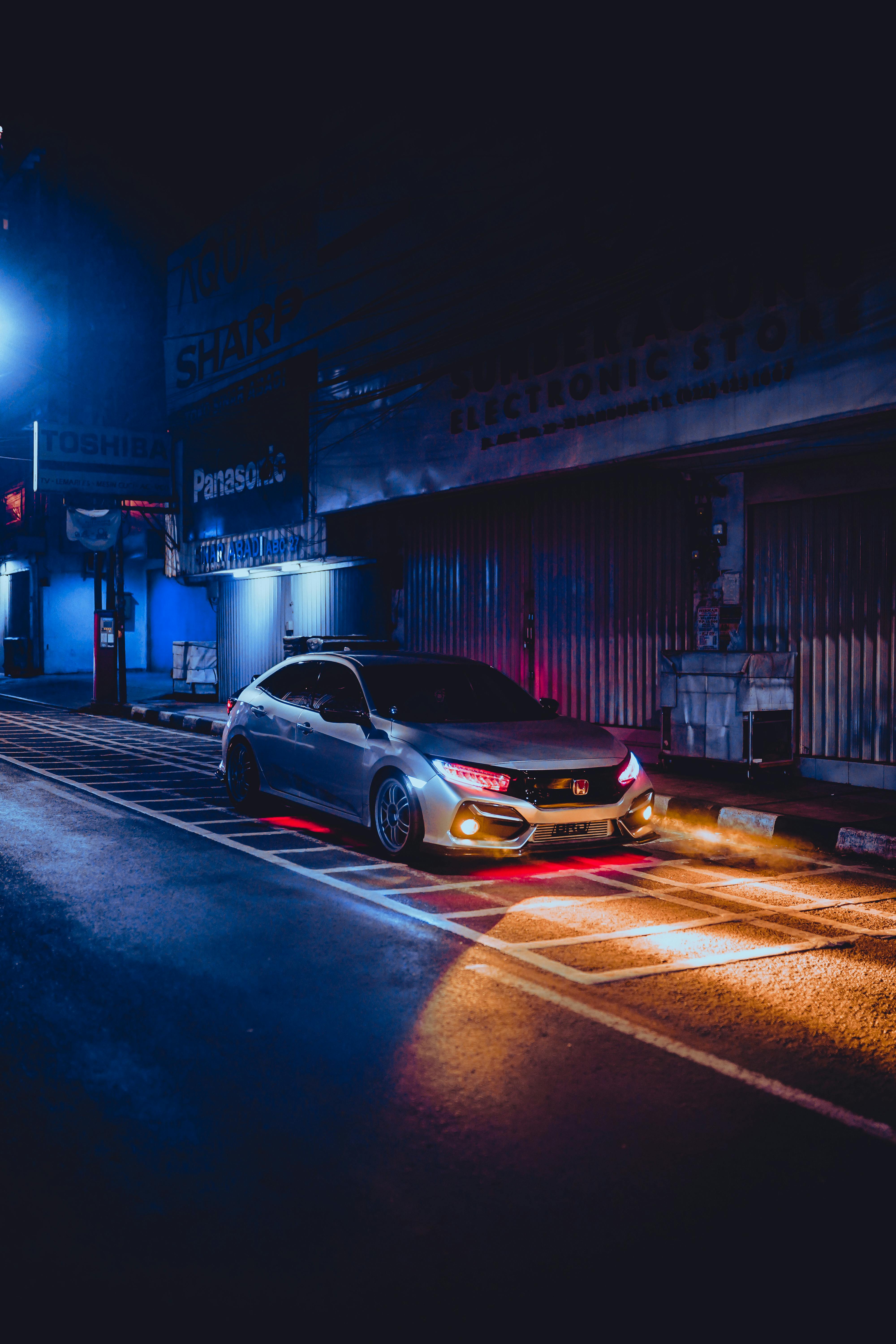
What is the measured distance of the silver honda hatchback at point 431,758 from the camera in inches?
290

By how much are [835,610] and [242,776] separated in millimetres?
6651

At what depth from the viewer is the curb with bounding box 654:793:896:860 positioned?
8781mm

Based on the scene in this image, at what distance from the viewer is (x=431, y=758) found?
754 cm

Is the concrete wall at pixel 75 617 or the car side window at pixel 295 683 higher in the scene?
the concrete wall at pixel 75 617

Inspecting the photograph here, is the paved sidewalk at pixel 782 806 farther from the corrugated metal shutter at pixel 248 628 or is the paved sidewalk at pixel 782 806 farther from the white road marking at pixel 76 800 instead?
the corrugated metal shutter at pixel 248 628

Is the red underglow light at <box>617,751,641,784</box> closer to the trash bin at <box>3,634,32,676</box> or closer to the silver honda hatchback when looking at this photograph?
the silver honda hatchback

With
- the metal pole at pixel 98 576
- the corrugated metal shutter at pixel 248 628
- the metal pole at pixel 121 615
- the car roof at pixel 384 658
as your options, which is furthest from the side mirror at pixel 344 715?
the metal pole at pixel 98 576

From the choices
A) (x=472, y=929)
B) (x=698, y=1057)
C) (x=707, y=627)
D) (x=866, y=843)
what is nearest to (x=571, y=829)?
(x=472, y=929)

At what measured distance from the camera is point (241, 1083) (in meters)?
3.97

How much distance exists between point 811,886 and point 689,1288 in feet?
17.3

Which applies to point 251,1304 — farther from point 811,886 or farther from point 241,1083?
point 811,886

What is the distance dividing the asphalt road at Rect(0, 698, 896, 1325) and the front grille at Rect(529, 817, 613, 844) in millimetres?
321

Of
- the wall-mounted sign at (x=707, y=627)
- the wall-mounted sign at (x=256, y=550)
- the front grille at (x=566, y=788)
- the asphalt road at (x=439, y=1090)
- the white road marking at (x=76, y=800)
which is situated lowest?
the asphalt road at (x=439, y=1090)

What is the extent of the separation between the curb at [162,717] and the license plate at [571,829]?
11.0 m
